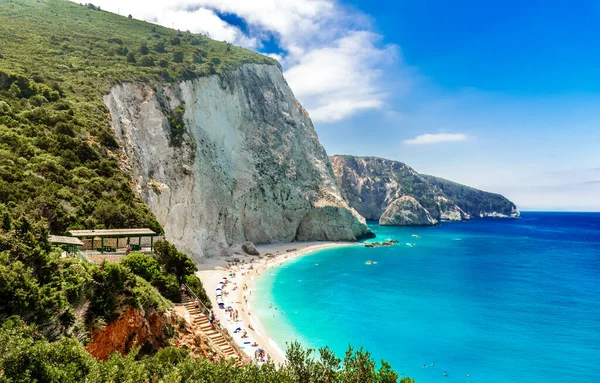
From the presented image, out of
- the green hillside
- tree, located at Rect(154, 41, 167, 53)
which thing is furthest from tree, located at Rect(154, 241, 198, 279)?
tree, located at Rect(154, 41, 167, 53)

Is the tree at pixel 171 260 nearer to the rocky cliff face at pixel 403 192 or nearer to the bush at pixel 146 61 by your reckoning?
the bush at pixel 146 61

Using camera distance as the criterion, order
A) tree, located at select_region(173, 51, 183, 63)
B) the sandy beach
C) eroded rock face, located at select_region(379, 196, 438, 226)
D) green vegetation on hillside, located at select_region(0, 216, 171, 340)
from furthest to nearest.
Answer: eroded rock face, located at select_region(379, 196, 438, 226) → tree, located at select_region(173, 51, 183, 63) → the sandy beach → green vegetation on hillside, located at select_region(0, 216, 171, 340)

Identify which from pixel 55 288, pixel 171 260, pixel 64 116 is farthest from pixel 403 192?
pixel 55 288

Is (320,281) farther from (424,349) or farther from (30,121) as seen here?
(30,121)

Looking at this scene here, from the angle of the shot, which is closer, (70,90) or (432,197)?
(70,90)

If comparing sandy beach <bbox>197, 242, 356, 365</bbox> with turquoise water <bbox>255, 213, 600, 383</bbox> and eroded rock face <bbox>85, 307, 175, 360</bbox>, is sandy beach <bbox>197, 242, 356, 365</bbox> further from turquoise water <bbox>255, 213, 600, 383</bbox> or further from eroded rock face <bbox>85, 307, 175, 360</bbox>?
eroded rock face <bbox>85, 307, 175, 360</bbox>

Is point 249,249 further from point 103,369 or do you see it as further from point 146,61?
point 103,369

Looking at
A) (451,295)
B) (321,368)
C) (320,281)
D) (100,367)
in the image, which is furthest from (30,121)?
(451,295)
